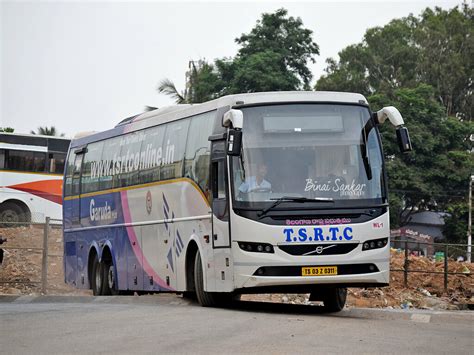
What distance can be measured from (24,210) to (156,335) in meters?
32.7

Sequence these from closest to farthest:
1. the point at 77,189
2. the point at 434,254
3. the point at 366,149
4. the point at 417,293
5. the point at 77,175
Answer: the point at 366,149 → the point at 77,189 → the point at 77,175 → the point at 417,293 → the point at 434,254

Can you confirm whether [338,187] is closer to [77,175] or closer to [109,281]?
[109,281]

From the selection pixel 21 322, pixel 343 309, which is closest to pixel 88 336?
pixel 21 322

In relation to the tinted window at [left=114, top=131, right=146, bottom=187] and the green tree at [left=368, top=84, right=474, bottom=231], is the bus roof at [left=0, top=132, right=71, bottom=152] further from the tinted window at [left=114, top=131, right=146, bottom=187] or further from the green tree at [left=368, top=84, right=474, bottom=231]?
the green tree at [left=368, top=84, right=474, bottom=231]

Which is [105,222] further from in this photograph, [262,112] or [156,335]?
[156,335]

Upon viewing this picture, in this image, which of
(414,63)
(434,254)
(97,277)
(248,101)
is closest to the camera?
(248,101)

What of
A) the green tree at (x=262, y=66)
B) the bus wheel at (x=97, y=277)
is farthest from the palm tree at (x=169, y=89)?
the bus wheel at (x=97, y=277)

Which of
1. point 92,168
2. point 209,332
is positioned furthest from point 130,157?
point 209,332

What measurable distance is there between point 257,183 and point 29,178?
28.8m

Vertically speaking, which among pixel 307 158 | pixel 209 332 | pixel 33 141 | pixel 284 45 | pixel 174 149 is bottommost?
pixel 209 332

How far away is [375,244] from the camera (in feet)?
53.6

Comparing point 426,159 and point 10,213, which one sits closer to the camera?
point 10,213

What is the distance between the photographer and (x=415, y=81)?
7694 cm

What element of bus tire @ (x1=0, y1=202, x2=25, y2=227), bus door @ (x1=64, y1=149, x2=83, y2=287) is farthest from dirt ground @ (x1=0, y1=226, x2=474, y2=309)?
bus tire @ (x1=0, y1=202, x2=25, y2=227)
